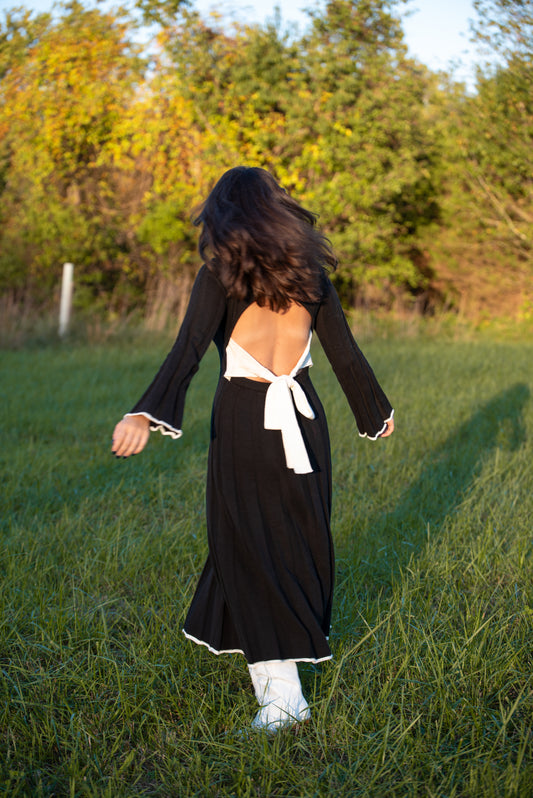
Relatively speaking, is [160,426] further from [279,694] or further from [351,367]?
[279,694]

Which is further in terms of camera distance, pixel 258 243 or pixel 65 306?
pixel 65 306

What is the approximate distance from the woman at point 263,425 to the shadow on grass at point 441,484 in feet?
4.04

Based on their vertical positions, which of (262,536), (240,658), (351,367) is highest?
(351,367)

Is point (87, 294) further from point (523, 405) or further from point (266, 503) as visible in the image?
point (266, 503)

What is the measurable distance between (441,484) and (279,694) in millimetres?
3012

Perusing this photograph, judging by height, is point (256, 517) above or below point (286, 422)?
below

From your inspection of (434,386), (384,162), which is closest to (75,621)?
(434,386)

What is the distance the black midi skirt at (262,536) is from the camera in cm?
254

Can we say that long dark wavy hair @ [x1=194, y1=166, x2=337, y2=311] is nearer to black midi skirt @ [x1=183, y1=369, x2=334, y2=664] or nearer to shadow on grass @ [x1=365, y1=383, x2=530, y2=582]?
black midi skirt @ [x1=183, y1=369, x2=334, y2=664]

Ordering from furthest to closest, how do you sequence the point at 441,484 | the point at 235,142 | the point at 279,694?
1. the point at 235,142
2. the point at 441,484
3. the point at 279,694

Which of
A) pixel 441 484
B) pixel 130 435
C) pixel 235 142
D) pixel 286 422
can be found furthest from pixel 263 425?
pixel 235 142

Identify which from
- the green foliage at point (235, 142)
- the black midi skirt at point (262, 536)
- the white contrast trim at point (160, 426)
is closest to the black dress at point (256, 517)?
the black midi skirt at point (262, 536)

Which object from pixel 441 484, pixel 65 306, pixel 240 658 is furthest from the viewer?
pixel 65 306

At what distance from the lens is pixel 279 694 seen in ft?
8.42
